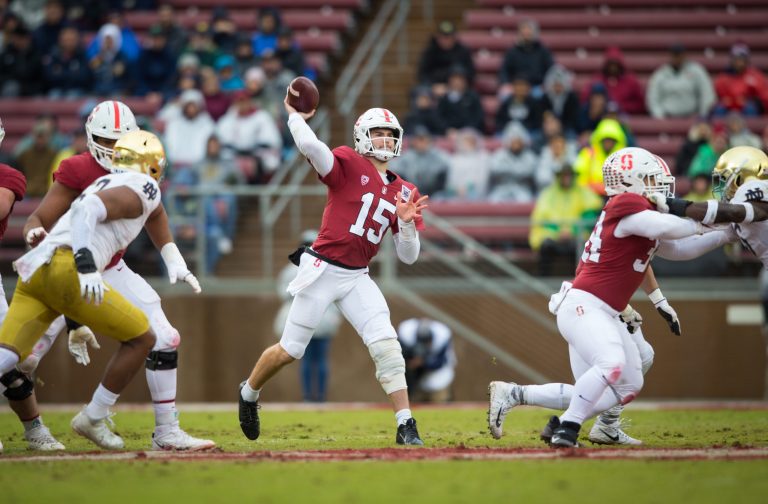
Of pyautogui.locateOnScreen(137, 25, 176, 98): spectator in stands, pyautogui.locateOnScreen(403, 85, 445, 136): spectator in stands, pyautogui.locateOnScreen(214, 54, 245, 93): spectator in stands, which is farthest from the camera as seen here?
pyautogui.locateOnScreen(137, 25, 176, 98): spectator in stands

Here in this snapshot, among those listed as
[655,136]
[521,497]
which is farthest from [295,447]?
[655,136]

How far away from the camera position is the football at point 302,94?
7699mm

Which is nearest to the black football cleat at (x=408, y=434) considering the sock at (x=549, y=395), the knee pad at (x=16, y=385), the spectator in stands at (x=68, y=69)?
the sock at (x=549, y=395)

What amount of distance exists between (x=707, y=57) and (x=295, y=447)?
441 inches

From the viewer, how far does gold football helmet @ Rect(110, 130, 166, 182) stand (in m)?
7.24

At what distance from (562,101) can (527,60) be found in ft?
3.06

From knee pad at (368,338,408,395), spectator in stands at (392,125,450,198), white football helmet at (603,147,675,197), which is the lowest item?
knee pad at (368,338,408,395)

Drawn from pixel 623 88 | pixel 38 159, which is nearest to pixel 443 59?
pixel 623 88

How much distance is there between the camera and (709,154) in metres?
13.9

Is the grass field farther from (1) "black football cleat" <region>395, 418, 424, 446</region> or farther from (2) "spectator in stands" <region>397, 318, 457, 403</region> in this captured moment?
(2) "spectator in stands" <region>397, 318, 457, 403</region>

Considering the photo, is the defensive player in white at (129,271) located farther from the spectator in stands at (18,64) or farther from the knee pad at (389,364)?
the spectator in stands at (18,64)

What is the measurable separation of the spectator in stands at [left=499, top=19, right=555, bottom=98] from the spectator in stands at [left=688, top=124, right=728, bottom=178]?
8.37 feet

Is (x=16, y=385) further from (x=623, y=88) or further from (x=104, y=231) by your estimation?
(x=623, y=88)

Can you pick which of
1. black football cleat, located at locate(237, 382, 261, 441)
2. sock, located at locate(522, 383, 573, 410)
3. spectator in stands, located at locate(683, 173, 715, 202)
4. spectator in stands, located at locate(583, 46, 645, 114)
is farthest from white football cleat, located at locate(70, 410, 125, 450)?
spectator in stands, located at locate(583, 46, 645, 114)
